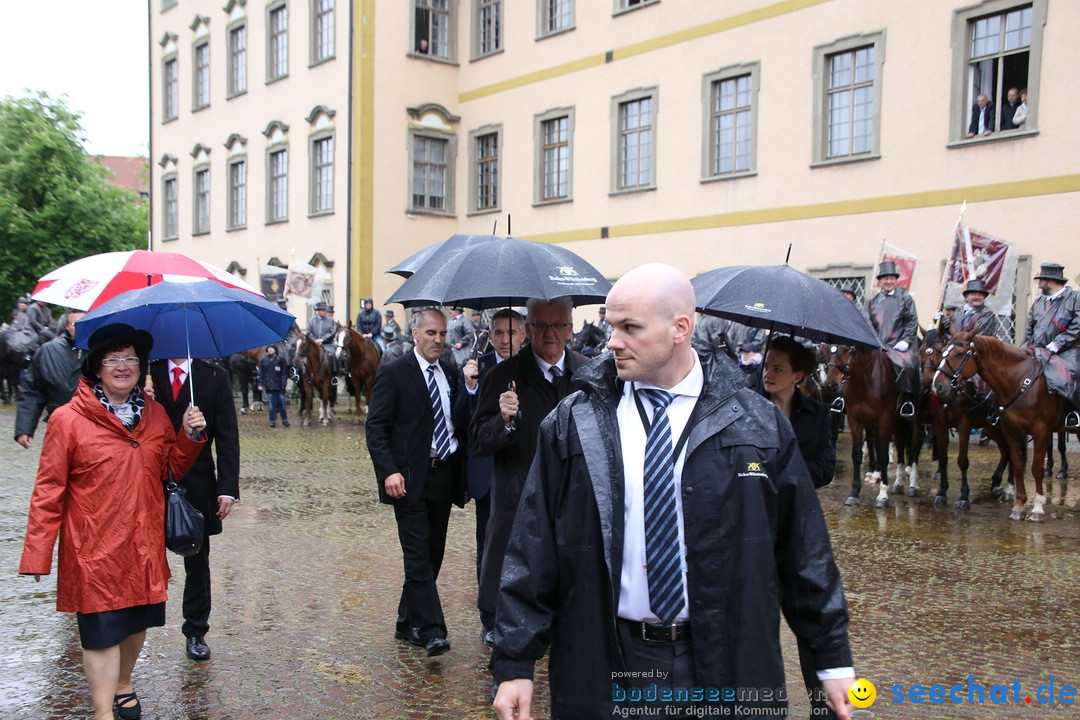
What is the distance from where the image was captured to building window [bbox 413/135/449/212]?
95.3 ft

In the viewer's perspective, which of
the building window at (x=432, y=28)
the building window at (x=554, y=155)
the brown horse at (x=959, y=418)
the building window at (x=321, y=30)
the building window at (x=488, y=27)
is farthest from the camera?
the building window at (x=321, y=30)

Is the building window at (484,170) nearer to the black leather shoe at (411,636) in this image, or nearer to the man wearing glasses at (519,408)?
the black leather shoe at (411,636)

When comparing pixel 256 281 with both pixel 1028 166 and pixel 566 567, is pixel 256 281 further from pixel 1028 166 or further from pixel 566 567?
pixel 566 567

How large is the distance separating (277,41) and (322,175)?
17.1 feet

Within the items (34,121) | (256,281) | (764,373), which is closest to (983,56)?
(764,373)

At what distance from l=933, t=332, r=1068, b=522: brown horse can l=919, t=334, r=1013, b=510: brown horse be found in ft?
0.78

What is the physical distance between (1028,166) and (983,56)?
6.89ft

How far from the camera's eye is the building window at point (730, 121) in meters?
21.0

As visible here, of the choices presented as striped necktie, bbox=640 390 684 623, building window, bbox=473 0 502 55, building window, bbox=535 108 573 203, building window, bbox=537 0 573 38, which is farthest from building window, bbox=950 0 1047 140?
striped necktie, bbox=640 390 684 623

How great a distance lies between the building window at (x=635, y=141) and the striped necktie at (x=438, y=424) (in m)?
17.9

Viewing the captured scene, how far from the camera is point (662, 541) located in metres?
2.76

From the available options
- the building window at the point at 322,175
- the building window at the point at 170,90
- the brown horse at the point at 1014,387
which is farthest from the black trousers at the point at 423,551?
the building window at the point at 170,90

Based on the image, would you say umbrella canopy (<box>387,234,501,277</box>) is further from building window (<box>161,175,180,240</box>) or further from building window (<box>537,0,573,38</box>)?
building window (<box>161,175,180,240</box>)

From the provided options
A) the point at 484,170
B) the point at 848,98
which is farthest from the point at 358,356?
the point at 848,98
